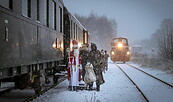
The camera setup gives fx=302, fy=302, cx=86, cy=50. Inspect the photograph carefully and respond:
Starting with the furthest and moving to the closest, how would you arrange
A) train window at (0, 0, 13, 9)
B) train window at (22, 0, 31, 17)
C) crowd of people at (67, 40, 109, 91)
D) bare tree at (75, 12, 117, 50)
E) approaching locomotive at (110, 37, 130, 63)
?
bare tree at (75, 12, 117, 50) < approaching locomotive at (110, 37, 130, 63) < crowd of people at (67, 40, 109, 91) < train window at (22, 0, 31, 17) < train window at (0, 0, 13, 9)

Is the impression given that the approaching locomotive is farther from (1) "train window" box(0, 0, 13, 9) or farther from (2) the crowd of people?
(1) "train window" box(0, 0, 13, 9)

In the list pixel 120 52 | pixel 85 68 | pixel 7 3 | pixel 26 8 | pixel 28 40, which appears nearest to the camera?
pixel 7 3

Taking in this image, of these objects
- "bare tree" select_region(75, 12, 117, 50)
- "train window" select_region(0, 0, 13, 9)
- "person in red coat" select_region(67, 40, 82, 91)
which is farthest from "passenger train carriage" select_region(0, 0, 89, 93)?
"bare tree" select_region(75, 12, 117, 50)

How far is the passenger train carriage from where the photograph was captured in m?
6.63

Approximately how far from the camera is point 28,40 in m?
8.16

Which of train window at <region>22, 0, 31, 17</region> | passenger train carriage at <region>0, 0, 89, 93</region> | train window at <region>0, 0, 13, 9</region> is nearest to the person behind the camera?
train window at <region>0, 0, 13, 9</region>

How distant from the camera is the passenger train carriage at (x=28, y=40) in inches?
261

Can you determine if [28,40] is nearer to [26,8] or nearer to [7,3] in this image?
[26,8]

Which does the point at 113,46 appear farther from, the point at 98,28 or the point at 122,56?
the point at 98,28

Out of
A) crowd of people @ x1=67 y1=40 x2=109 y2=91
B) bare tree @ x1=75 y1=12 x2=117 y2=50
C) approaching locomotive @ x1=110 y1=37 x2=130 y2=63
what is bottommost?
crowd of people @ x1=67 y1=40 x2=109 y2=91

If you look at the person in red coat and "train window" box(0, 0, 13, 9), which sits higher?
"train window" box(0, 0, 13, 9)

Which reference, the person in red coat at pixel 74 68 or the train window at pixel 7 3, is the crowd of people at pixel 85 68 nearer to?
the person in red coat at pixel 74 68

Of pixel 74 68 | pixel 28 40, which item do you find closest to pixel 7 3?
pixel 28 40

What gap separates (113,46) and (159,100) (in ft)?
104
